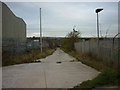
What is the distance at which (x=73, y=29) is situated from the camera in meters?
46.7

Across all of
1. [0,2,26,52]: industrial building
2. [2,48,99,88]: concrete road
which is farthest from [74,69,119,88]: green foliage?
[0,2,26,52]: industrial building

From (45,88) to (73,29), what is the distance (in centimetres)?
3913

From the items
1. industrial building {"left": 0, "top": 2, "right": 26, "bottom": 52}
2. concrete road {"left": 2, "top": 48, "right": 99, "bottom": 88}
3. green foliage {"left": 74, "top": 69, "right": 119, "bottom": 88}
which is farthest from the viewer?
industrial building {"left": 0, "top": 2, "right": 26, "bottom": 52}

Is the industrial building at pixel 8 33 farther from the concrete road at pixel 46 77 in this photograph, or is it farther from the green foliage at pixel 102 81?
the green foliage at pixel 102 81

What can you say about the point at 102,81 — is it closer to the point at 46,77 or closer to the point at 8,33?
the point at 46,77

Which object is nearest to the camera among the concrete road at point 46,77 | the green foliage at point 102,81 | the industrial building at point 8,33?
the green foliage at point 102,81

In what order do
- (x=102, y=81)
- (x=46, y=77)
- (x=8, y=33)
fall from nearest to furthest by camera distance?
(x=102, y=81) → (x=46, y=77) → (x=8, y=33)

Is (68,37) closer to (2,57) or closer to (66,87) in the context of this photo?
(2,57)

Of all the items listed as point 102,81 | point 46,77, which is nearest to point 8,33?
point 46,77

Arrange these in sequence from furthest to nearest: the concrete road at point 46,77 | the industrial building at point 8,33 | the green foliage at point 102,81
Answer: the industrial building at point 8,33
the concrete road at point 46,77
the green foliage at point 102,81

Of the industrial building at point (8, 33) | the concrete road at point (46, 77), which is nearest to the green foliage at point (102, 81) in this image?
the concrete road at point (46, 77)

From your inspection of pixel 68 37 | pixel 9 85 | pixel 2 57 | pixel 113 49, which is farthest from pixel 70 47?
pixel 9 85

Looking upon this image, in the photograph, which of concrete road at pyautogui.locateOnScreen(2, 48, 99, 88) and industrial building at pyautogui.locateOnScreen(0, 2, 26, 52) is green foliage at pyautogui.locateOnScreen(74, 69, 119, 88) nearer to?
concrete road at pyautogui.locateOnScreen(2, 48, 99, 88)

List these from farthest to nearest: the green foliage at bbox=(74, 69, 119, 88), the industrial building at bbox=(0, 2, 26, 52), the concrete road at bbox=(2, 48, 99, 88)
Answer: the industrial building at bbox=(0, 2, 26, 52) → the concrete road at bbox=(2, 48, 99, 88) → the green foliage at bbox=(74, 69, 119, 88)
